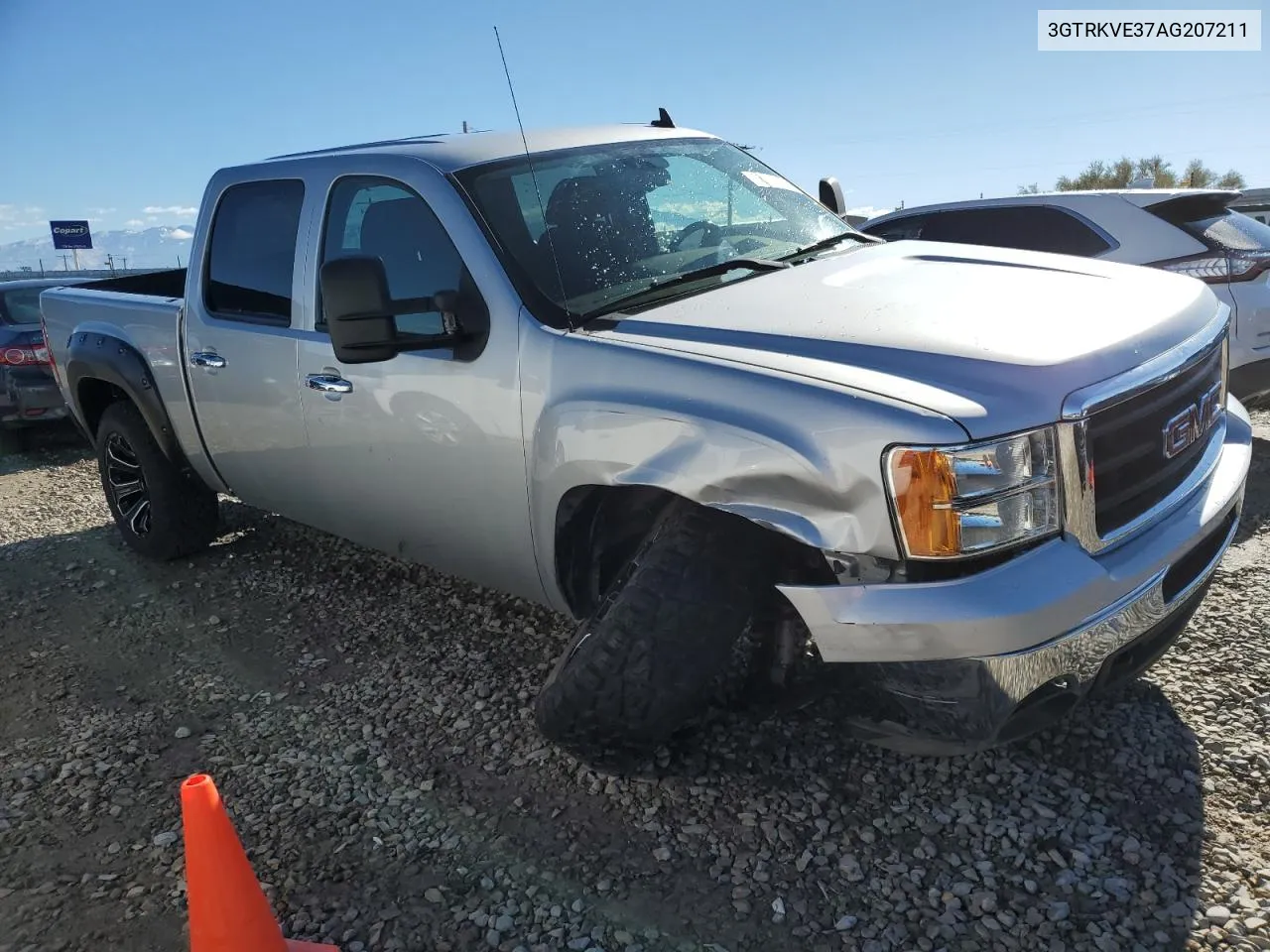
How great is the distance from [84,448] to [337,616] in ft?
21.7

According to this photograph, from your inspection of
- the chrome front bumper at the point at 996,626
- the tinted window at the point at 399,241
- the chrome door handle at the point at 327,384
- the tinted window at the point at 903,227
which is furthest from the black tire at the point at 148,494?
the tinted window at the point at 903,227

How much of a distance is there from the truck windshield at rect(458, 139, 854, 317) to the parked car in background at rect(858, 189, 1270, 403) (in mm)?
2836

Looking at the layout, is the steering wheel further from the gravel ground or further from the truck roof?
the gravel ground

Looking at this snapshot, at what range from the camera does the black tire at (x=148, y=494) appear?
16.6ft

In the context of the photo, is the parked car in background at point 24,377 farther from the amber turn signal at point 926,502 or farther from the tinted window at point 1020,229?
the amber turn signal at point 926,502

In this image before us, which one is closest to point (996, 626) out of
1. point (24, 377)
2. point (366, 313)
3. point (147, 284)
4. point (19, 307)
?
point (366, 313)

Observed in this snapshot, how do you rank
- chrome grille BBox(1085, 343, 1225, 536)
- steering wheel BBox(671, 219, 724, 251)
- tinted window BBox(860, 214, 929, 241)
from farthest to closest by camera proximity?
tinted window BBox(860, 214, 929, 241), steering wheel BBox(671, 219, 724, 251), chrome grille BBox(1085, 343, 1225, 536)

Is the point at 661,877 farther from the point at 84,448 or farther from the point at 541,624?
the point at 84,448

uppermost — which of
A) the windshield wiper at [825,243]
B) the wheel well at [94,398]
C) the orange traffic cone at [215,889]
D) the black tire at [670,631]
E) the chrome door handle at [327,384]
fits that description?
the windshield wiper at [825,243]

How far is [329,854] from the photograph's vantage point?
2725 millimetres

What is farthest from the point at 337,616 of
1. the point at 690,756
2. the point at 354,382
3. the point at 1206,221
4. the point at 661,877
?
the point at 1206,221

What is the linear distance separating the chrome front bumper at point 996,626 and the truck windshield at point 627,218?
1279 millimetres

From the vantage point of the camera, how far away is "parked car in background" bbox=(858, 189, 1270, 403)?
5352 millimetres

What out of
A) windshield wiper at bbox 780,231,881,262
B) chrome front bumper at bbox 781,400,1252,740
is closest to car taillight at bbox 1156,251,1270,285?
windshield wiper at bbox 780,231,881,262
